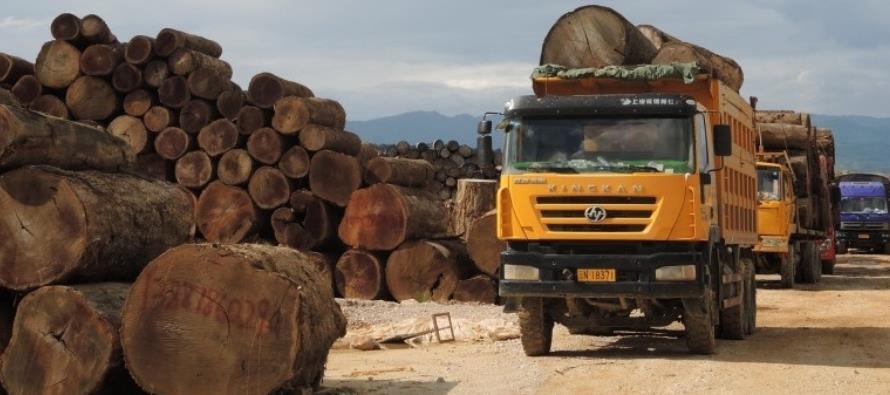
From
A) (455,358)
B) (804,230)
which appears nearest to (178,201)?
(455,358)

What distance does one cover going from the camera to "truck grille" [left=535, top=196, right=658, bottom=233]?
1202 cm

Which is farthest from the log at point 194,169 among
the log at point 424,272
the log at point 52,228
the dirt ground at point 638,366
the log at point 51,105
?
the log at point 52,228

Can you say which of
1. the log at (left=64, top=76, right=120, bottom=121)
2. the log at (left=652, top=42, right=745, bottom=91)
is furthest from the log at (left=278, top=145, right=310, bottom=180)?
the log at (left=652, top=42, right=745, bottom=91)

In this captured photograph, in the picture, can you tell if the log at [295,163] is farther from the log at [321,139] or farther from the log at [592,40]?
the log at [592,40]

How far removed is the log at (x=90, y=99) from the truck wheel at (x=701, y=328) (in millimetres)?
9471

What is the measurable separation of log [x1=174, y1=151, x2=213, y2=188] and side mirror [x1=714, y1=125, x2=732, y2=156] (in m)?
8.03

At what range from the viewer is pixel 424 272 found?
58.4 feet

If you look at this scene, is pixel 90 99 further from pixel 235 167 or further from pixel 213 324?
pixel 213 324

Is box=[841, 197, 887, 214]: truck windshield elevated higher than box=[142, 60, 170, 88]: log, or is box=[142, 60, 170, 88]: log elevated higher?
box=[142, 60, 170, 88]: log

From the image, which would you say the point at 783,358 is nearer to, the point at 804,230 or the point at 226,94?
the point at 226,94

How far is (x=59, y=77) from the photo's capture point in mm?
17953

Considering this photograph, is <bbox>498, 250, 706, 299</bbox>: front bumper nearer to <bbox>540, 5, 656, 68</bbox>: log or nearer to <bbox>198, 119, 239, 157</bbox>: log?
<bbox>540, 5, 656, 68</bbox>: log

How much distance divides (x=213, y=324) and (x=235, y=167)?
9710 mm

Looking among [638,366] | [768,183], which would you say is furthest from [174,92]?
[768,183]
